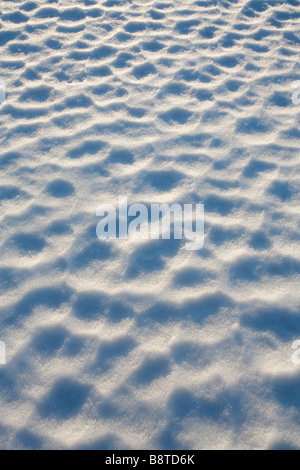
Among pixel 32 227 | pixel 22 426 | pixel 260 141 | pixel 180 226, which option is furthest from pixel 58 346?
pixel 260 141

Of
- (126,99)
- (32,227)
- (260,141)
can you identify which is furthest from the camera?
(126,99)

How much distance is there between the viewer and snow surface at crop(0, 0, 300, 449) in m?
1.49

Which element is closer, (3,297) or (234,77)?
(3,297)

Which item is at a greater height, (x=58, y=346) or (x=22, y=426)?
(x=58, y=346)

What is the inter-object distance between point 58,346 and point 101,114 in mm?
1818

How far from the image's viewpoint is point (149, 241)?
6.56 ft

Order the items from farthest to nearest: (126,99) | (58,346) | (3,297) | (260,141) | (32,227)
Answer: (126,99) → (260,141) → (32,227) → (3,297) → (58,346)

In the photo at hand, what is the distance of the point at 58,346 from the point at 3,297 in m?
0.43

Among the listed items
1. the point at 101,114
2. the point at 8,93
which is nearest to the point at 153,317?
the point at 101,114

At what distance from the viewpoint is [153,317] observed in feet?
5.63

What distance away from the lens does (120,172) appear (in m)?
2.29

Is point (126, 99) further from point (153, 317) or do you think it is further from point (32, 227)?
point (153, 317)

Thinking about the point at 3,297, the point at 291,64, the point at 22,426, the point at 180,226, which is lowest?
the point at 22,426

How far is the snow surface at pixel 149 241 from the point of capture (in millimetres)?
1490
